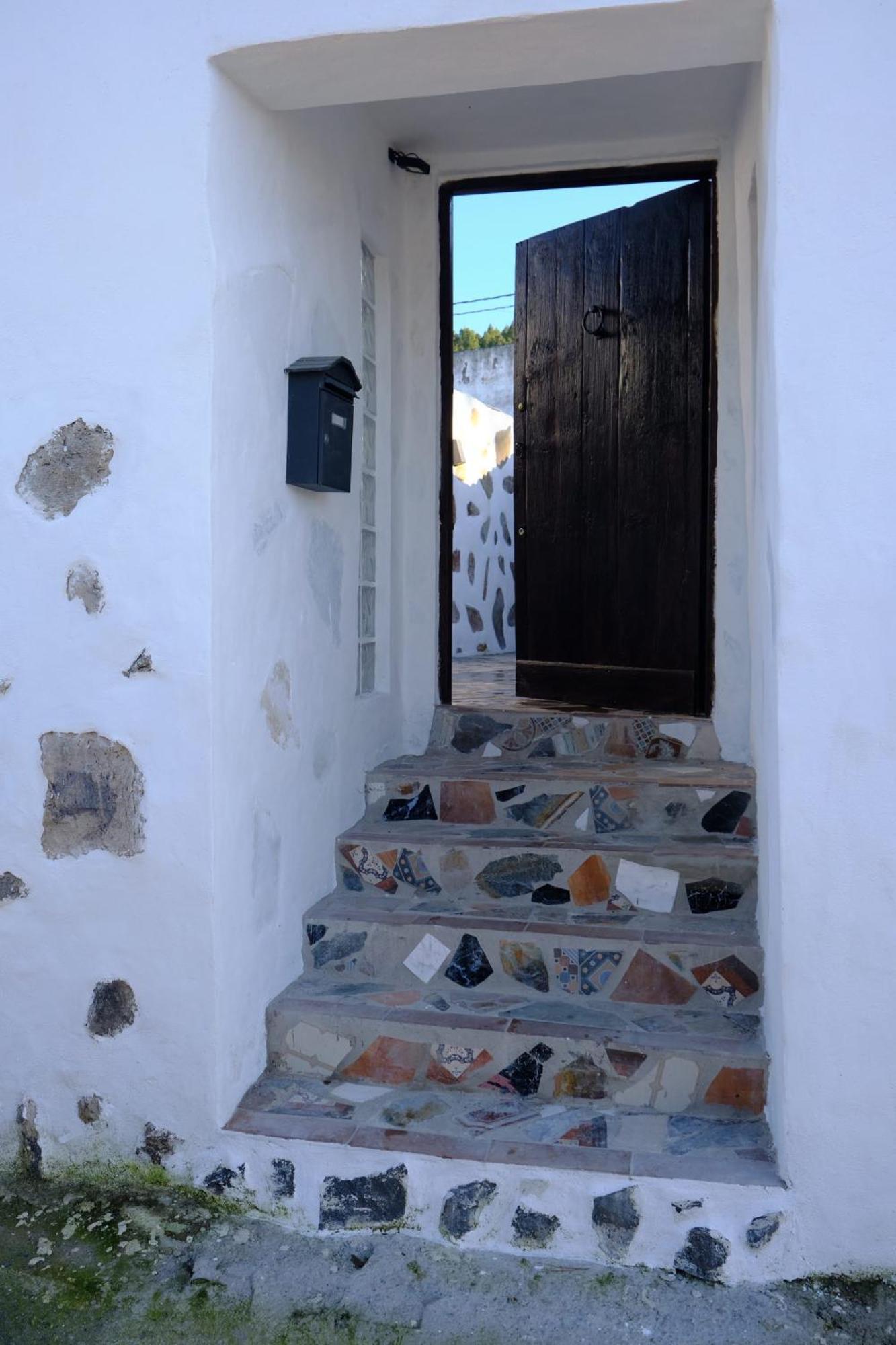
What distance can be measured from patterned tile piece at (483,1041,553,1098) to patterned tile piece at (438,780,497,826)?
84 cm

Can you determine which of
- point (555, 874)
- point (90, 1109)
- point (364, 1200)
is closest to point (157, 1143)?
point (90, 1109)

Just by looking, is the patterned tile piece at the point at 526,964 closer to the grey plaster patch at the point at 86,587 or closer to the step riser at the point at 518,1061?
the step riser at the point at 518,1061

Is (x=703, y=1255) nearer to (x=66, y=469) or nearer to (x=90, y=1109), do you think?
(x=90, y=1109)

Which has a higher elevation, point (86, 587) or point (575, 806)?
point (86, 587)

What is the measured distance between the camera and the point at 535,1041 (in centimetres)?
254

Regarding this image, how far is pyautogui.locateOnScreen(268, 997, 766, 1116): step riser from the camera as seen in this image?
2441 millimetres

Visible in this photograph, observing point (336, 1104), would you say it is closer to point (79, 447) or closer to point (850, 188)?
point (79, 447)

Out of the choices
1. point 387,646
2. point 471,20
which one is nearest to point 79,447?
point 471,20

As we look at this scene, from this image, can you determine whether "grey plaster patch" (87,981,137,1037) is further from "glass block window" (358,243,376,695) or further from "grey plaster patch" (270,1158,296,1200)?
"glass block window" (358,243,376,695)

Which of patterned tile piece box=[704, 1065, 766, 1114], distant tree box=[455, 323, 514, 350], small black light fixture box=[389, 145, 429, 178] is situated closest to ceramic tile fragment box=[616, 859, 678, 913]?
patterned tile piece box=[704, 1065, 766, 1114]

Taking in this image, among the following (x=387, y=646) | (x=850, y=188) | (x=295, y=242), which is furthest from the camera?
(x=387, y=646)

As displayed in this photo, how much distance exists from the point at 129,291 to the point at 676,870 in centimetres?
192

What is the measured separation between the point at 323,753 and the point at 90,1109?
3.44 feet

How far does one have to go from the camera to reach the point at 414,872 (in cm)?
307
